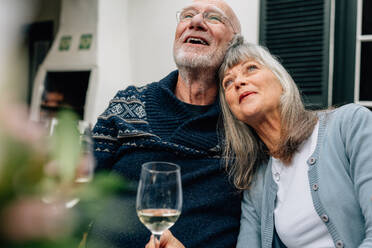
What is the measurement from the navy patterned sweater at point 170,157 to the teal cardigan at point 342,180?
164 millimetres

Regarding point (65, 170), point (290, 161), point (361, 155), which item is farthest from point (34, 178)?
point (290, 161)

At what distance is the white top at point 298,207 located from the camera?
45.7 inches

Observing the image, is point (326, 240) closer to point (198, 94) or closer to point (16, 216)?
point (198, 94)

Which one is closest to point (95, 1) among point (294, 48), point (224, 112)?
point (294, 48)

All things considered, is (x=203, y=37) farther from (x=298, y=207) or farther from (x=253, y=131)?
(x=298, y=207)

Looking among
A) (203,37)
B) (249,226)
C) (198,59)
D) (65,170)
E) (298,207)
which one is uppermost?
(203,37)

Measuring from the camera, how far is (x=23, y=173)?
303mm

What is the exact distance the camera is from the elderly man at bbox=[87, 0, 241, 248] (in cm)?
135

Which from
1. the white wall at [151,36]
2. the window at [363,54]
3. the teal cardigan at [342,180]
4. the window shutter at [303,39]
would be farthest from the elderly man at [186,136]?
the white wall at [151,36]

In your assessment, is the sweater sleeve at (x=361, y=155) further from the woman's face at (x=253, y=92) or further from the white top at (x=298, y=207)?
the woman's face at (x=253, y=92)

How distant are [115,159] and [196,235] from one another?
0.51 meters

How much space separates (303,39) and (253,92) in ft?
3.46

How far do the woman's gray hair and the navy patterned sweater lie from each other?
0.20 feet

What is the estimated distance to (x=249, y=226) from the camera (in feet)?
4.41
